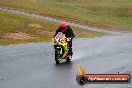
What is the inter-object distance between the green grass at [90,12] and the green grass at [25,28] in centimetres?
922

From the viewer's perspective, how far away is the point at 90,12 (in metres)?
76.8

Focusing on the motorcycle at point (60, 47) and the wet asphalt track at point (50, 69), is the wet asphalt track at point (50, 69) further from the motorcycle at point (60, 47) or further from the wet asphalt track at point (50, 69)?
the motorcycle at point (60, 47)

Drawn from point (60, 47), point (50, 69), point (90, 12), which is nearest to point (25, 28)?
point (60, 47)

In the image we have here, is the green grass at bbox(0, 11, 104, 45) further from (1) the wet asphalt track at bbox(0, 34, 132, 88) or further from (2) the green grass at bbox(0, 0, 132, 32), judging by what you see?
(1) the wet asphalt track at bbox(0, 34, 132, 88)

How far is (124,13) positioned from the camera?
255ft

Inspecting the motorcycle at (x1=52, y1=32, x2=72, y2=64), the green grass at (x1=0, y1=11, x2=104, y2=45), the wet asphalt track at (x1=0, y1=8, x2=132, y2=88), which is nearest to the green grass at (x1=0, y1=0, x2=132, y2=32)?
the green grass at (x1=0, y1=11, x2=104, y2=45)

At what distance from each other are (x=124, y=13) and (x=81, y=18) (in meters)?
14.0

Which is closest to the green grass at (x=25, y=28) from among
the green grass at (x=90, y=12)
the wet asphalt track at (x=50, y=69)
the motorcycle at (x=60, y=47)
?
the green grass at (x=90, y=12)

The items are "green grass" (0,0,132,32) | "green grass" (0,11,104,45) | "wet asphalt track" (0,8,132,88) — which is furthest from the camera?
"green grass" (0,0,132,32)

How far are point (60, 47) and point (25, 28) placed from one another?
1052 inches

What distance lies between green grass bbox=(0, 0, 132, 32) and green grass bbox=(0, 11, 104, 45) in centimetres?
922

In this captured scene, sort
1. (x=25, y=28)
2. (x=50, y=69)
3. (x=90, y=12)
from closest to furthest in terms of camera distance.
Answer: (x=50, y=69) → (x=25, y=28) → (x=90, y=12)

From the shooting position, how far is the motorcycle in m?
20.6

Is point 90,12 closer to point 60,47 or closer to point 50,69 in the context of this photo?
point 60,47
